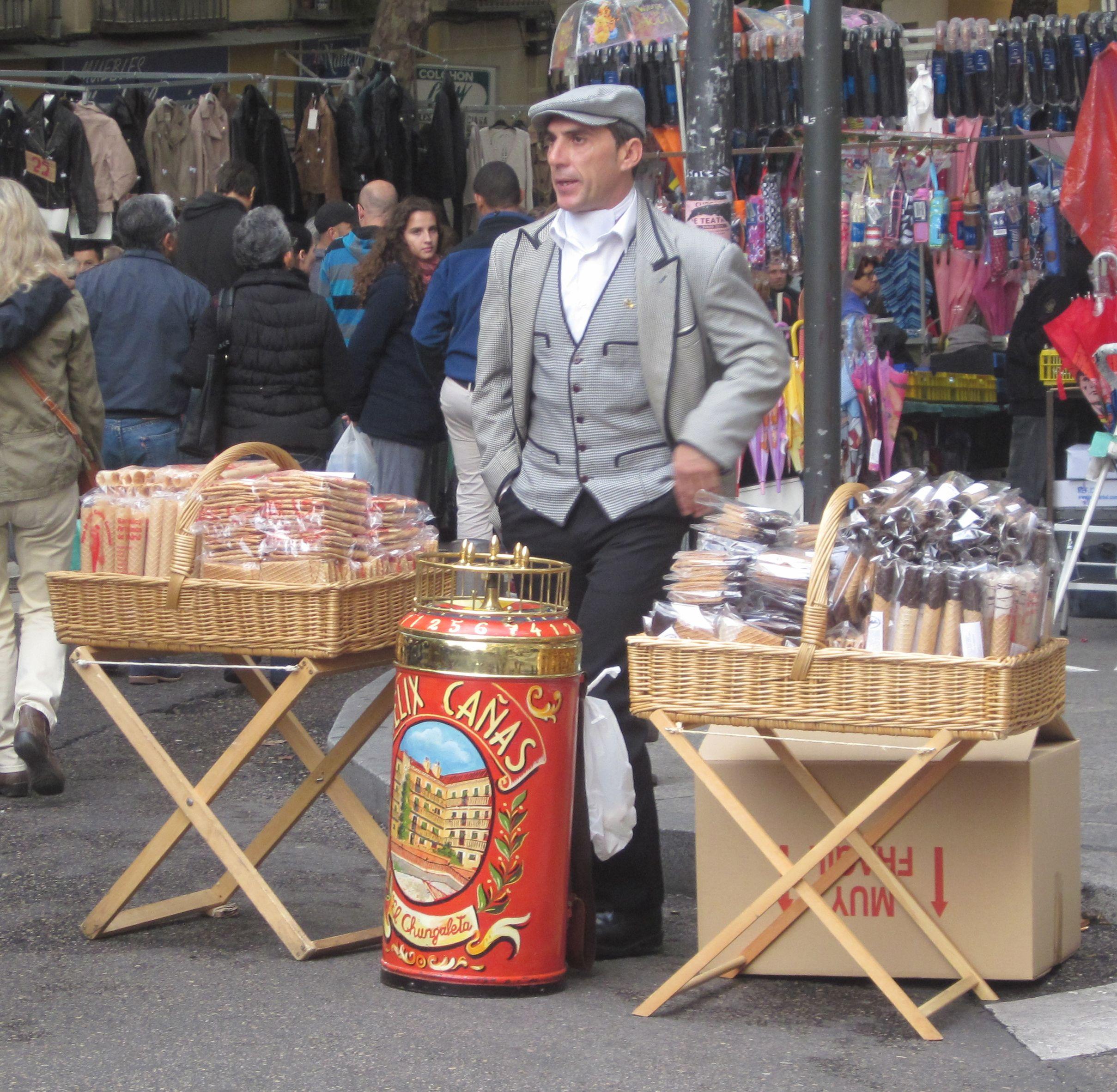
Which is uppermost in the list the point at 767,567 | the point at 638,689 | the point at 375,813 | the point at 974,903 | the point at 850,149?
the point at 850,149

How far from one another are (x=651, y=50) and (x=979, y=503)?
5.21m

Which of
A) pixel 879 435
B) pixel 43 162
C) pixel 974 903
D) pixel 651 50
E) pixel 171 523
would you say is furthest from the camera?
pixel 43 162

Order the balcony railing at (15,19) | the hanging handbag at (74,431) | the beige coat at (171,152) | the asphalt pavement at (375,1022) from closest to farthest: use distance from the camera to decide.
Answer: the asphalt pavement at (375,1022), the hanging handbag at (74,431), the beige coat at (171,152), the balcony railing at (15,19)

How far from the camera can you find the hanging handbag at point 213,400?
23.7ft

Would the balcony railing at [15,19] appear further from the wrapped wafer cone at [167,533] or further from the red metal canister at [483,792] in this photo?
the red metal canister at [483,792]

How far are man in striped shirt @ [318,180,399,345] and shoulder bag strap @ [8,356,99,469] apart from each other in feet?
13.1

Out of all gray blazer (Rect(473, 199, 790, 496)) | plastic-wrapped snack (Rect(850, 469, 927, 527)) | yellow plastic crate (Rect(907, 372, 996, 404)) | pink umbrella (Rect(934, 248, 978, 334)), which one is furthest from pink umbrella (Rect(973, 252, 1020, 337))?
plastic-wrapped snack (Rect(850, 469, 927, 527))

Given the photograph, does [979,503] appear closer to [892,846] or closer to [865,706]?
[865,706]

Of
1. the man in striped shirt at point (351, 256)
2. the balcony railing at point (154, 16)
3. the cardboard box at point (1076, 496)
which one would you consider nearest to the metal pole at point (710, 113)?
the cardboard box at point (1076, 496)

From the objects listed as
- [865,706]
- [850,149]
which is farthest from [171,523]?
[850,149]

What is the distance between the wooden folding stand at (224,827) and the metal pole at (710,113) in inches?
95.4

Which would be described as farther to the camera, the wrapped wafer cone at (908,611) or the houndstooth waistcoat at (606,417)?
the houndstooth waistcoat at (606,417)

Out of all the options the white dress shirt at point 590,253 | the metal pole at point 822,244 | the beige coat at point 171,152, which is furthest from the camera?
the beige coat at point 171,152

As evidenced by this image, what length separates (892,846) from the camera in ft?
12.7
